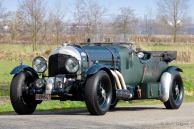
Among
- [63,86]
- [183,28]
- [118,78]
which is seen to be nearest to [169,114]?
[118,78]

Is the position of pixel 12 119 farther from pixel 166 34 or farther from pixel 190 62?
pixel 166 34

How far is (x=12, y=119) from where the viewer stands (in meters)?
11.9

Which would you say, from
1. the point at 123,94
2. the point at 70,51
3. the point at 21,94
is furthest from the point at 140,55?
the point at 21,94

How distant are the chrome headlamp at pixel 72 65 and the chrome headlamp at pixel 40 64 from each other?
0.74 metres

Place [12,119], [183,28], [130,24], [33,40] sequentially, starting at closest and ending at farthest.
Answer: [12,119]
[33,40]
[130,24]
[183,28]

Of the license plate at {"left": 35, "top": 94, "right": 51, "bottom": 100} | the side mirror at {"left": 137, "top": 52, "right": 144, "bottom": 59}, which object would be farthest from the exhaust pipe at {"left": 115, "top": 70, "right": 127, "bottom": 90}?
the license plate at {"left": 35, "top": 94, "right": 51, "bottom": 100}

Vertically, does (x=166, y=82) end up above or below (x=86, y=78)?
below

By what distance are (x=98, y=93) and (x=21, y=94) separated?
1713 millimetres

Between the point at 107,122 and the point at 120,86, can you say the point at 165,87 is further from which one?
the point at 107,122

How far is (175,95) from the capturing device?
54.1 ft

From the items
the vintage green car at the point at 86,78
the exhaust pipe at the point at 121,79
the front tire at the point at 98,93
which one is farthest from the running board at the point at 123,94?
the front tire at the point at 98,93

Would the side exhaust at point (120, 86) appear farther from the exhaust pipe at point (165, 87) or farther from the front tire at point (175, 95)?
the front tire at point (175, 95)

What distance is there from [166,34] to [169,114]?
288ft

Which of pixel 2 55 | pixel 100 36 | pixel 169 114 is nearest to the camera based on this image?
pixel 169 114
